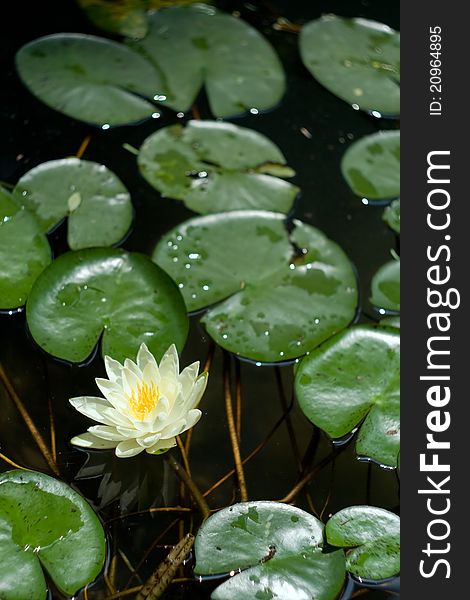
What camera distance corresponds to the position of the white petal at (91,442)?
1.48 m

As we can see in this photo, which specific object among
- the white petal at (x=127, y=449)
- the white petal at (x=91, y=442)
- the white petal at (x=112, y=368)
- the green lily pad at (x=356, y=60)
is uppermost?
the green lily pad at (x=356, y=60)

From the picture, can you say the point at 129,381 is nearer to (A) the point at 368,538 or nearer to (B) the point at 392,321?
(A) the point at 368,538

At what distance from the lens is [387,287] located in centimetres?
193

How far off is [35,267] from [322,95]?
1.18m

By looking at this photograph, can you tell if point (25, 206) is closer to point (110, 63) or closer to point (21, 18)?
point (110, 63)

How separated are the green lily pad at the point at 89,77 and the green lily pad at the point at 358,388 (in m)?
1.02

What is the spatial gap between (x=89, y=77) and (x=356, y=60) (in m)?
0.89

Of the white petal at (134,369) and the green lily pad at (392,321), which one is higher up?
the white petal at (134,369)

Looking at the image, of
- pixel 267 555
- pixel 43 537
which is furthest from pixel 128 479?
pixel 267 555

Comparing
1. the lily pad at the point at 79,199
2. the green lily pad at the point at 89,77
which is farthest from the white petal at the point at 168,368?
the green lily pad at the point at 89,77

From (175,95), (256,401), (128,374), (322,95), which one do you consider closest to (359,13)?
(322,95)

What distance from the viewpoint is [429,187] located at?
1.93m

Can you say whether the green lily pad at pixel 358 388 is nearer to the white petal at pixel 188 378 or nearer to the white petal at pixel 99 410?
the white petal at pixel 188 378

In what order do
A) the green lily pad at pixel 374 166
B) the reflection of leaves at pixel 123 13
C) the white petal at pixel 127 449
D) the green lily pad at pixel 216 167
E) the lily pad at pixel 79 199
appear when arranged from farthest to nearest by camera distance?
the reflection of leaves at pixel 123 13, the green lily pad at pixel 374 166, the green lily pad at pixel 216 167, the lily pad at pixel 79 199, the white petal at pixel 127 449
